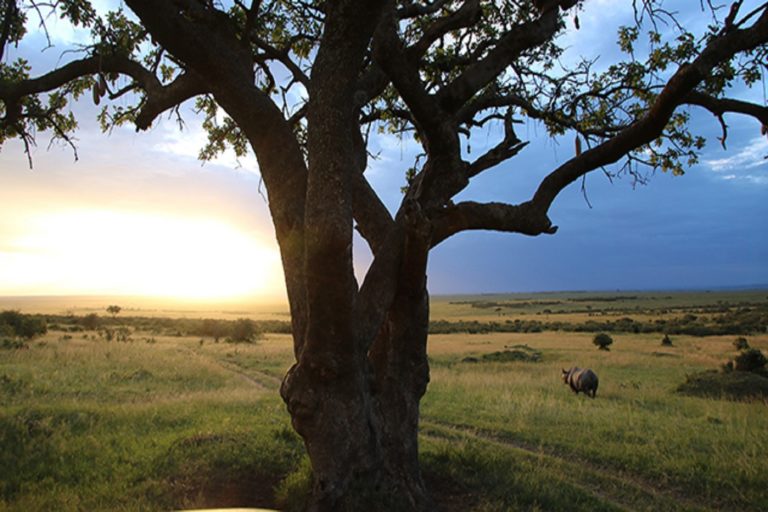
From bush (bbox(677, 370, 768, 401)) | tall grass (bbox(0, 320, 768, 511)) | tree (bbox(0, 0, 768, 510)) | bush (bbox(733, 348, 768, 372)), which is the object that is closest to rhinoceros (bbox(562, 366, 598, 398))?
tall grass (bbox(0, 320, 768, 511))

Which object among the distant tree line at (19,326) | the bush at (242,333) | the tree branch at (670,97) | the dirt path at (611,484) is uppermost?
the tree branch at (670,97)

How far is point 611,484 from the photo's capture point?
8273 mm

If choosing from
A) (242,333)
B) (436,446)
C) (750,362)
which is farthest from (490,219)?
(242,333)

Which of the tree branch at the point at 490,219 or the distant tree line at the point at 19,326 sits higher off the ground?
the tree branch at the point at 490,219

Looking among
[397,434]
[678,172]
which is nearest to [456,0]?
[678,172]

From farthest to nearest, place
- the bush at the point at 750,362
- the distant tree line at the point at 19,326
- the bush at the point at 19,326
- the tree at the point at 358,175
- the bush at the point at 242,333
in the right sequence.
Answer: the bush at the point at 242,333 < the bush at the point at 19,326 < the distant tree line at the point at 19,326 < the bush at the point at 750,362 < the tree at the point at 358,175

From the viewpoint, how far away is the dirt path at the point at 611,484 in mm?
7391

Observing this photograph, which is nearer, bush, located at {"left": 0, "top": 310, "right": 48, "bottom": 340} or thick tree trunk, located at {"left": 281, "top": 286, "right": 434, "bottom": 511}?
thick tree trunk, located at {"left": 281, "top": 286, "right": 434, "bottom": 511}

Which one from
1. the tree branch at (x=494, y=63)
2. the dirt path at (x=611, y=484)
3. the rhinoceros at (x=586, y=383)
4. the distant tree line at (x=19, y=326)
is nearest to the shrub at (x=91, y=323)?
the distant tree line at (x=19, y=326)

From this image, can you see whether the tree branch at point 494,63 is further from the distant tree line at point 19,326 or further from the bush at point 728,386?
the distant tree line at point 19,326

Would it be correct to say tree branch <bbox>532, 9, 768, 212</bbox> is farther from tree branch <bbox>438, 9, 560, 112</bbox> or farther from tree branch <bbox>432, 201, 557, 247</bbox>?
tree branch <bbox>438, 9, 560, 112</bbox>

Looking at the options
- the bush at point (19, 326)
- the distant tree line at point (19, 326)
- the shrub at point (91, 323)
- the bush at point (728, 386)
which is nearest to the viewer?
the bush at point (728, 386)

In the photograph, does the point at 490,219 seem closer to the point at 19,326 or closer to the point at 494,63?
the point at 494,63

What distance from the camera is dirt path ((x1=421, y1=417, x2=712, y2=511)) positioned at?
24.2 feet
